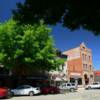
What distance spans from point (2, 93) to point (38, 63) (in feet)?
33.2

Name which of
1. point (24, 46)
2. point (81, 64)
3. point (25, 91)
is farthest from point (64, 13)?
point (81, 64)

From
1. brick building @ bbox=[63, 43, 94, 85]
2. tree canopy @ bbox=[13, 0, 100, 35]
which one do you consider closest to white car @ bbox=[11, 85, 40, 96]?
brick building @ bbox=[63, 43, 94, 85]

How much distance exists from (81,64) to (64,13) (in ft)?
230

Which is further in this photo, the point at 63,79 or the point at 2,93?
the point at 63,79

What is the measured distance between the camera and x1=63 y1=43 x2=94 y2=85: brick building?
74438 mm

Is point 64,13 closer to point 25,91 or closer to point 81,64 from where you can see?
point 25,91

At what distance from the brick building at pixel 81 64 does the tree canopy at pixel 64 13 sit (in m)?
66.9

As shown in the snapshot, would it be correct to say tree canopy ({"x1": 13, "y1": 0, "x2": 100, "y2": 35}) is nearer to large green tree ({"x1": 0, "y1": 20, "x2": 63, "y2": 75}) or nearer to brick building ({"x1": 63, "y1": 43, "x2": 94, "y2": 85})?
large green tree ({"x1": 0, "y1": 20, "x2": 63, "y2": 75})

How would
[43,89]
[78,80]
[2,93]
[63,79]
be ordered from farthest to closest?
[78,80] → [63,79] → [43,89] → [2,93]

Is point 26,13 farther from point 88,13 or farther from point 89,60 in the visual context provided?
point 89,60

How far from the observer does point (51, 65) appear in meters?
44.5

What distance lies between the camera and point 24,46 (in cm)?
4166

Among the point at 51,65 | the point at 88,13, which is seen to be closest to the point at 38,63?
the point at 51,65

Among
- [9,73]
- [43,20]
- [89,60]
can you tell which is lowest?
[43,20]
